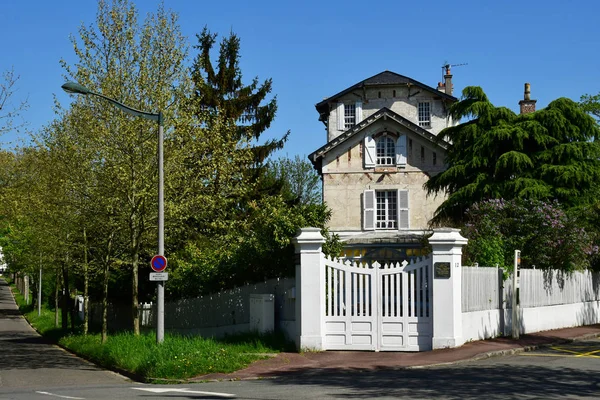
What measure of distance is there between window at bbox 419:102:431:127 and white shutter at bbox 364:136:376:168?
662 centimetres

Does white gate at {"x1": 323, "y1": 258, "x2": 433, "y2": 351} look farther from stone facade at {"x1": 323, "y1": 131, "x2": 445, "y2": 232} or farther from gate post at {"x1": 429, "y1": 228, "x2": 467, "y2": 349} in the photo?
stone facade at {"x1": 323, "y1": 131, "x2": 445, "y2": 232}

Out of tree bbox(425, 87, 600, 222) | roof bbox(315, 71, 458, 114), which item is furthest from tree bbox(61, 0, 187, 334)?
roof bbox(315, 71, 458, 114)

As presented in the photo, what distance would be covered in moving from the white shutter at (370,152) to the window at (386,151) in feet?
1.12

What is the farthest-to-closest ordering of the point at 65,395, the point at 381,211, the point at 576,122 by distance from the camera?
1. the point at 381,211
2. the point at 576,122
3. the point at 65,395

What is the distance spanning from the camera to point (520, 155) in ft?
105

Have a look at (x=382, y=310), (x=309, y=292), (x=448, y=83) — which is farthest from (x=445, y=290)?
(x=448, y=83)

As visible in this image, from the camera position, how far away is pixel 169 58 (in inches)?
928

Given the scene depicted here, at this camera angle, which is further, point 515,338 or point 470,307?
point 515,338

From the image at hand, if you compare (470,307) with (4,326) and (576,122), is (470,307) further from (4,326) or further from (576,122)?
(4,326)

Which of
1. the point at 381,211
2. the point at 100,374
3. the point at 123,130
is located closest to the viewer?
the point at 100,374

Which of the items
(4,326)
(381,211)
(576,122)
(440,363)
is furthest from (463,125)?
(4,326)

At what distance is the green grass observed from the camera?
16.1 m

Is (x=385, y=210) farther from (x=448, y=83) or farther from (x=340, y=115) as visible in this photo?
(x=448, y=83)

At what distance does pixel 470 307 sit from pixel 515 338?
87.3 inches
